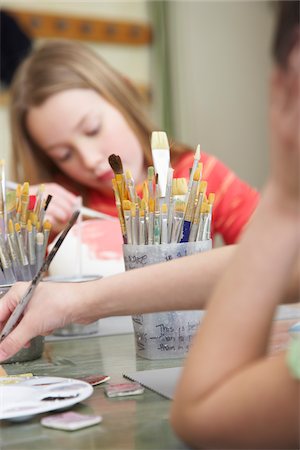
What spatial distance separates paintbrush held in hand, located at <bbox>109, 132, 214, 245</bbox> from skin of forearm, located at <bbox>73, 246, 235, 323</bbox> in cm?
16

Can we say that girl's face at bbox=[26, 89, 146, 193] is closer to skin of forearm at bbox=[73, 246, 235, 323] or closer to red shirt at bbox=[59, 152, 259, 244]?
red shirt at bbox=[59, 152, 259, 244]

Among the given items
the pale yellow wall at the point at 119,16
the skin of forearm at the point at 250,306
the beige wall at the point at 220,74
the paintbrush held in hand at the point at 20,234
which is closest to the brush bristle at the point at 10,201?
the paintbrush held in hand at the point at 20,234

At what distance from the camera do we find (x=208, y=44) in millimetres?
3006

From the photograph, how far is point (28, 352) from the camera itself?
919mm

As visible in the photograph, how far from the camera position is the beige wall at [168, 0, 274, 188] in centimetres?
298

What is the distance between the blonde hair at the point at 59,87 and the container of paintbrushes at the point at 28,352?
0.94 metres

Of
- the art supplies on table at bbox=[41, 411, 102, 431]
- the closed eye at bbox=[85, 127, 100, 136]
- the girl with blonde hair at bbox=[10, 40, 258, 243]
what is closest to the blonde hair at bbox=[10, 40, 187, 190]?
the girl with blonde hair at bbox=[10, 40, 258, 243]

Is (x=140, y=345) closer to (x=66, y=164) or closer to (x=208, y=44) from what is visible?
(x=66, y=164)

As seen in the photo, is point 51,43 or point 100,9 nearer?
point 51,43

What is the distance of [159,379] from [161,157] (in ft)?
0.92

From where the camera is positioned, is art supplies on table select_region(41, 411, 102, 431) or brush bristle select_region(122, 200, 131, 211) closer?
art supplies on table select_region(41, 411, 102, 431)

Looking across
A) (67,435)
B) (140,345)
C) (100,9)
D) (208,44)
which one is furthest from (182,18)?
(67,435)

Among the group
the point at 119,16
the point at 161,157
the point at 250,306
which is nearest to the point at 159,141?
the point at 161,157

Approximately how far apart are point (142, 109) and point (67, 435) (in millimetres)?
1387
